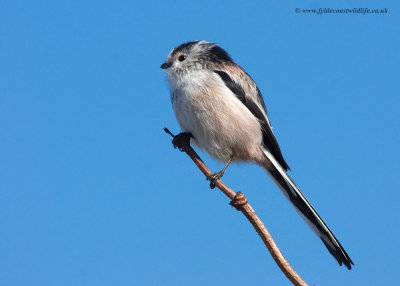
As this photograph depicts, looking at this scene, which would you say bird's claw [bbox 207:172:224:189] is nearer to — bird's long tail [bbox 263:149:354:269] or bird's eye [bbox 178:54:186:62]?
bird's long tail [bbox 263:149:354:269]

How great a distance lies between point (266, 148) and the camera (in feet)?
13.5

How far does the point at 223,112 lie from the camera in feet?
12.5

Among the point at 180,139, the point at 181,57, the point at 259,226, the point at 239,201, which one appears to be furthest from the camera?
the point at 181,57

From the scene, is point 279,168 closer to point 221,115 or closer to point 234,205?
point 221,115

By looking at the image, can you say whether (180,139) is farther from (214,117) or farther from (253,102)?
(253,102)

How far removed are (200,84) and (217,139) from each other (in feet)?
1.65

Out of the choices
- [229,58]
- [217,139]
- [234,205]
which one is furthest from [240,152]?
[234,205]

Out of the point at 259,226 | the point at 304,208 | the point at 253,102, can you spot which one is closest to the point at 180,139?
the point at 253,102

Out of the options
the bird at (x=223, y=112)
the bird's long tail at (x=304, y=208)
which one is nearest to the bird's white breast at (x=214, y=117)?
the bird at (x=223, y=112)

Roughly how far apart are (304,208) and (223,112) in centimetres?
105

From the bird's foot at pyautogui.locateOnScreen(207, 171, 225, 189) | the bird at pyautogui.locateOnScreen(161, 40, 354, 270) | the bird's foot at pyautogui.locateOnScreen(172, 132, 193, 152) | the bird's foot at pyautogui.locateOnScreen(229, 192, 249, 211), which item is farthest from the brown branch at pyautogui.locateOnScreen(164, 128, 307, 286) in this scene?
the bird at pyautogui.locateOnScreen(161, 40, 354, 270)

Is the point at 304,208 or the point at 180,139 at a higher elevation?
the point at 180,139

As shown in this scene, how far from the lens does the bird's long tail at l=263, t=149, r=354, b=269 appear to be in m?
2.94

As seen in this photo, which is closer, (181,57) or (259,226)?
(259,226)
